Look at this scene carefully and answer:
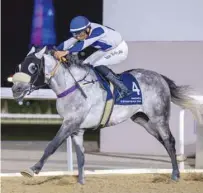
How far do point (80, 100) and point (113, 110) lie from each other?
0.36 metres

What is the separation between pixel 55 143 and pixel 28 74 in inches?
26.6

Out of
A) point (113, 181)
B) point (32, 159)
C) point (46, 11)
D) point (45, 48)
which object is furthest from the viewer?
point (46, 11)

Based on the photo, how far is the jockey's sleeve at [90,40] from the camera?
543 centimetres

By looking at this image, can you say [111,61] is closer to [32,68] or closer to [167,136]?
[32,68]

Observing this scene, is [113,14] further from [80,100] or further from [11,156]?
[80,100]

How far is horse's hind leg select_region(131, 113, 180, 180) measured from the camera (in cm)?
590

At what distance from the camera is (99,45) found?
567cm

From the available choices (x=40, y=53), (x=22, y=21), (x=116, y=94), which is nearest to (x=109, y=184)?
(x=116, y=94)

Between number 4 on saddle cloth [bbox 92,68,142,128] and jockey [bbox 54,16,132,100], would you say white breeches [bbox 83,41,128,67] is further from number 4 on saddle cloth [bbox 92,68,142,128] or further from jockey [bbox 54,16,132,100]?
number 4 on saddle cloth [bbox 92,68,142,128]

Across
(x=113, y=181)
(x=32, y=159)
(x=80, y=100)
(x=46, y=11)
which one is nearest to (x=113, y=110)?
(x=80, y=100)

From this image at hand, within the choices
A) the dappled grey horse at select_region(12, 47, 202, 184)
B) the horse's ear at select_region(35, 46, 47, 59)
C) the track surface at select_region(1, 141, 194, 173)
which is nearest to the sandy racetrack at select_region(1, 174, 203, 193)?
the dappled grey horse at select_region(12, 47, 202, 184)

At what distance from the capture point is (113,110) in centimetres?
571

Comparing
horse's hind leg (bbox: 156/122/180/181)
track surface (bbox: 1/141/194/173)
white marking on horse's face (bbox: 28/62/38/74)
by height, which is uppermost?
white marking on horse's face (bbox: 28/62/38/74)

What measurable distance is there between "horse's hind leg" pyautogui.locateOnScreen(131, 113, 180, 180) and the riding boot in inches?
14.3
